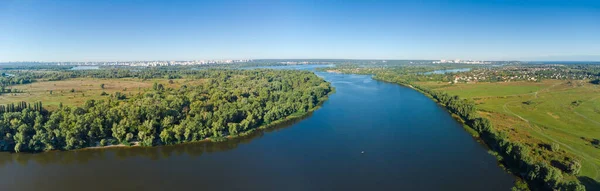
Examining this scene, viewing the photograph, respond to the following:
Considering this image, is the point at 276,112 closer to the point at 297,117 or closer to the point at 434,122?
the point at 297,117

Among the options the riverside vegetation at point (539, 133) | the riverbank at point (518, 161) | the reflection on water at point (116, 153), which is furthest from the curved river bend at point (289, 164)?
the riverside vegetation at point (539, 133)

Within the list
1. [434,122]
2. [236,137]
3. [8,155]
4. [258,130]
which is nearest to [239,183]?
[236,137]

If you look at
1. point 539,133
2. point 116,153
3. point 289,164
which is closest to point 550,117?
point 539,133

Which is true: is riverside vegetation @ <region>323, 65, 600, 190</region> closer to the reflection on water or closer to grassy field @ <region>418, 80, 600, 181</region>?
grassy field @ <region>418, 80, 600, 181</region>

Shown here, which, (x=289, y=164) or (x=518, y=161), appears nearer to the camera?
(x=518, y=161)

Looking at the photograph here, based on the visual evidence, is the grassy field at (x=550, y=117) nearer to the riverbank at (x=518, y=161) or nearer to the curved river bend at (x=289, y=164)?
the riverbank at (x=518, y=161)

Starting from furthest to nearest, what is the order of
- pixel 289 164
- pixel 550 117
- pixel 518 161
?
pixel 550 117 < pixel 289 164 < pixel 518 161

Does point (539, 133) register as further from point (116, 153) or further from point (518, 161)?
point (116, 153)
